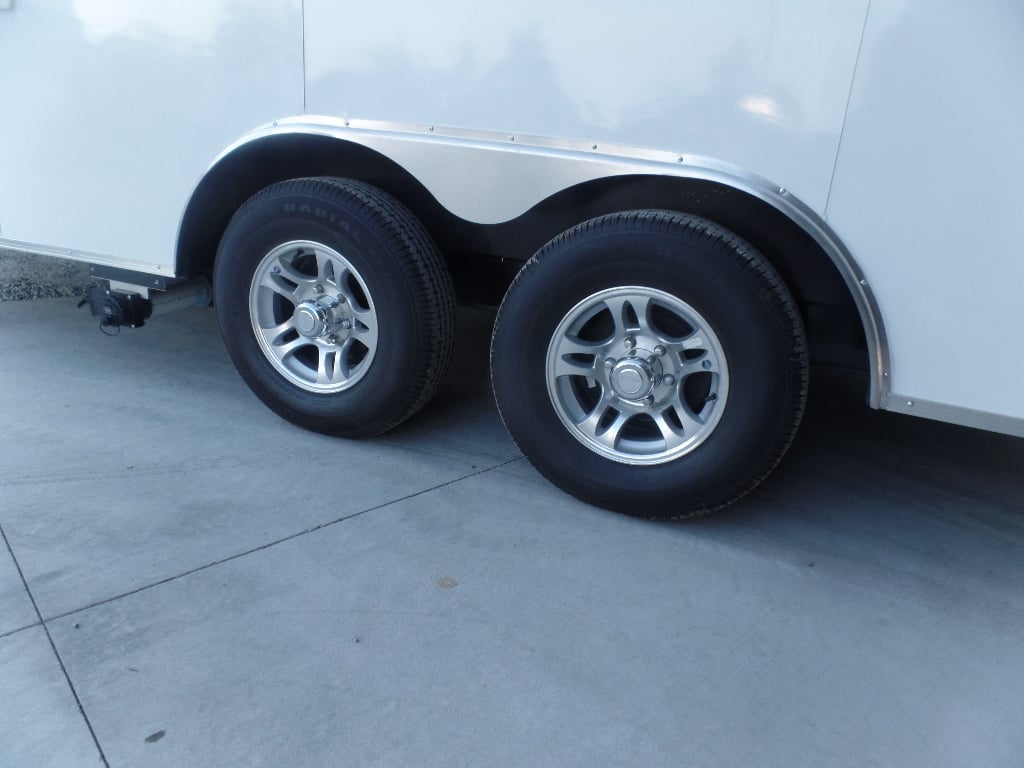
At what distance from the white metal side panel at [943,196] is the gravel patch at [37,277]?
4365 millimetres

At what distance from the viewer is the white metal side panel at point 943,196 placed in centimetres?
213

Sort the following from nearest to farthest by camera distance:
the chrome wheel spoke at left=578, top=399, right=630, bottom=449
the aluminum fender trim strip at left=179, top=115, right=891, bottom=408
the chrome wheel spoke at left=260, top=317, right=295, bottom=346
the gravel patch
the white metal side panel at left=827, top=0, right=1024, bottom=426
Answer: the white metal side panel at left=827, top=0, right=1024, bottom=426 → the aluminum fender trim strip at left=179, top=115, right=891, bottom=408 → the chrome wheel spoke at left=578, top=399, right=630, bottom=449 → the chrome wheel spoke at left=260, top=317, right=295, bottom=346 → the gravel patch

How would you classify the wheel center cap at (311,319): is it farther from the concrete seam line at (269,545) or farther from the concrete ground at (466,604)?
the concrete seam line at (269,545)

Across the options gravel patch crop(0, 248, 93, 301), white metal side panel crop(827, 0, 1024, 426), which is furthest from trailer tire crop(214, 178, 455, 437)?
gravel patch crop(0, 248, 93, 301)

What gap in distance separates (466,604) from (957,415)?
1.45 m

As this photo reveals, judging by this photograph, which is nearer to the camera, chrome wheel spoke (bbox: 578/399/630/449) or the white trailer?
the white trailer

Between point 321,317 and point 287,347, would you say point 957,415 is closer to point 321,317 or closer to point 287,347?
point 321,317

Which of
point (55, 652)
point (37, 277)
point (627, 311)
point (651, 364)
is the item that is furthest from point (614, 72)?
point (37, 277)

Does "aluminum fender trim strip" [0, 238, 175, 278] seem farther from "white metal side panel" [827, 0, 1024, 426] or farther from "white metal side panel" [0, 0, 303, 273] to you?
"white metal side panel" [827, 0, 1024, 426]

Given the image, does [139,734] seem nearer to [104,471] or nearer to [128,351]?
[104,471]

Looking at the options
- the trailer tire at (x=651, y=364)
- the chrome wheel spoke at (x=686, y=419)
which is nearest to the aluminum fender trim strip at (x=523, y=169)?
the trailer tire at (x=651, y=364)

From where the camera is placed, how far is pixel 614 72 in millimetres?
2486

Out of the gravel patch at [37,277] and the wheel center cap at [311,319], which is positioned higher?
the wheel center cap at [311,319]

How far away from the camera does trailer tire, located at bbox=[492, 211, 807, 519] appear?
2523mm
